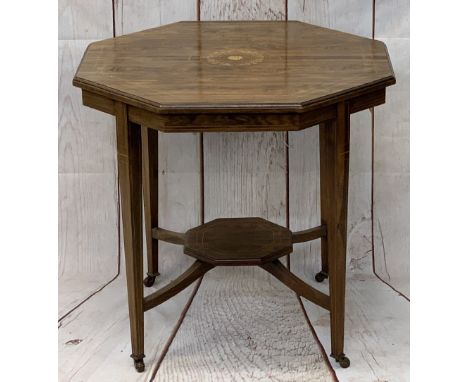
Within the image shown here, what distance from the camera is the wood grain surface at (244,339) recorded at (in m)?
1.68

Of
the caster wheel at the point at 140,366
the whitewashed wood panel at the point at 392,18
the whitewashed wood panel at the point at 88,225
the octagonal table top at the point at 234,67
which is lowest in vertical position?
the caster wheel at the point at 140,366

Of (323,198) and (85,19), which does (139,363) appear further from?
(85,19)

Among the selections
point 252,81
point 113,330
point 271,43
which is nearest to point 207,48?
point 271,43

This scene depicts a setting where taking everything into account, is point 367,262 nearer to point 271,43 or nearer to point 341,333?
point 341,333

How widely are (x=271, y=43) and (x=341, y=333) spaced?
589mm

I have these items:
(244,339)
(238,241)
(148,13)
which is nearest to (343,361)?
(244,339)

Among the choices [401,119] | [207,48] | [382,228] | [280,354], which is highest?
[207,48]

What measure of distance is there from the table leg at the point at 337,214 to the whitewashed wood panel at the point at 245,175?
389 millimetres

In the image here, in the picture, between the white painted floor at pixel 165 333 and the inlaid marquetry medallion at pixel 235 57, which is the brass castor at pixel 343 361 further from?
the inlaid marquetry medallion at pixel 235 57

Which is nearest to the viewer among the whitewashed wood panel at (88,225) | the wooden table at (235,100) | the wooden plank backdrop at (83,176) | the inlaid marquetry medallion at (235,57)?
the wooden table at (235,100)

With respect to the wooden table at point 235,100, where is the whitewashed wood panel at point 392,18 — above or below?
above

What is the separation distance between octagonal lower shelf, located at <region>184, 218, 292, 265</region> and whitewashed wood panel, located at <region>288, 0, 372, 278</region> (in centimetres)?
15

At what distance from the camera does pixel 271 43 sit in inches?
71.4

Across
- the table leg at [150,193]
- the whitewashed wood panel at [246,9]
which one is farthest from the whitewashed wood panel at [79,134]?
the whitewashed wood panel at [246,9]
